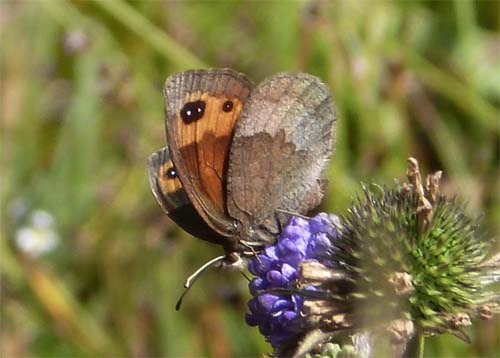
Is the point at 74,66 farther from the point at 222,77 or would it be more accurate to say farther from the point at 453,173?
the point at 222,77

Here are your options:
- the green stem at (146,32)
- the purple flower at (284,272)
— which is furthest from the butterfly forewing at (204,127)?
the green stem at (146,32)

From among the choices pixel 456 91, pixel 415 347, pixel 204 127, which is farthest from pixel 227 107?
pixel 456 91

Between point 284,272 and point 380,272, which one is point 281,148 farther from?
point 380,272

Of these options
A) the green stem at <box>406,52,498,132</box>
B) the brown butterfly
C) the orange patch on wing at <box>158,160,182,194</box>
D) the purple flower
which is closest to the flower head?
the purple flower

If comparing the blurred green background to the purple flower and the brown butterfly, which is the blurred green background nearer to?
the brown butterfly

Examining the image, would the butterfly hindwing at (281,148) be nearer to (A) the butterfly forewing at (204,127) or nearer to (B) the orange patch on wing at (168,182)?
(A) the butterfly forewing at (204,127)

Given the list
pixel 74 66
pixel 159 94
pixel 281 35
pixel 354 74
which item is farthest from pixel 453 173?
pixel 74 66
